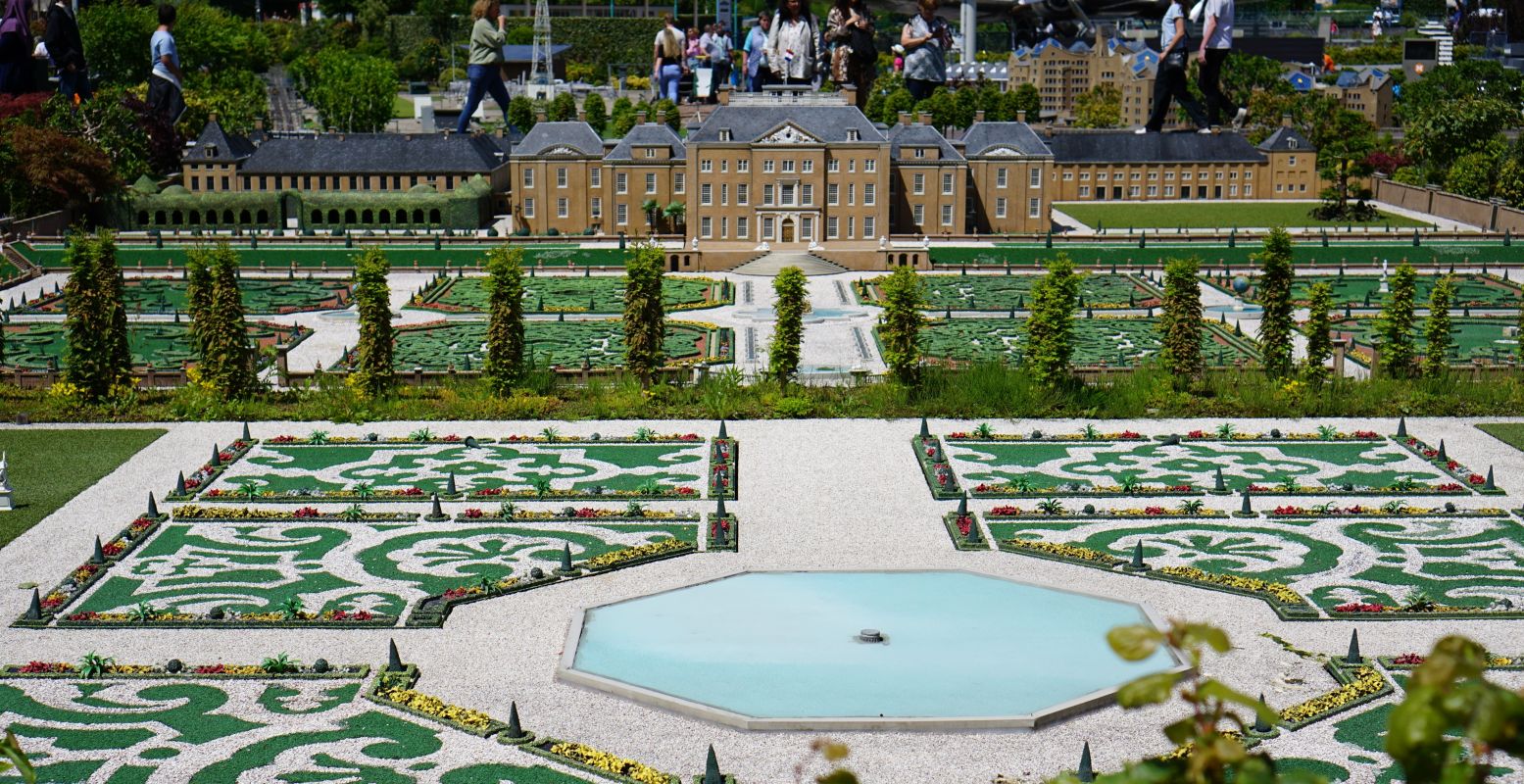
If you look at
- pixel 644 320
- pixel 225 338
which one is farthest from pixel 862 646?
pixel 225 338

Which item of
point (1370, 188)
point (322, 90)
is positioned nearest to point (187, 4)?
point (322, 90)

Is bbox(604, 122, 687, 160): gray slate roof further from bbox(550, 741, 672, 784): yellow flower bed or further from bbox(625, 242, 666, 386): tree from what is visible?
bbox(550, 741, 672, 784): yellow flower bed

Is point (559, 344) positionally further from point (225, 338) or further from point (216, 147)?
point (216, 147)

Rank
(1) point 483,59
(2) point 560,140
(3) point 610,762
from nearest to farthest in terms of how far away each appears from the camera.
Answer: (3) point 610,762
(2) point 560,140
(1) point 483,59

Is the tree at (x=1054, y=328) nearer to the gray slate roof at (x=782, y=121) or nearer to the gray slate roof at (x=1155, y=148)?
the gray slate roof at (x=782, y=121)

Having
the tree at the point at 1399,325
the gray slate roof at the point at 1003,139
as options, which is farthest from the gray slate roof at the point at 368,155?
the tree at the point at 1399,325

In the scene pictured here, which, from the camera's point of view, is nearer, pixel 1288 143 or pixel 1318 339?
pixel 1318 339
